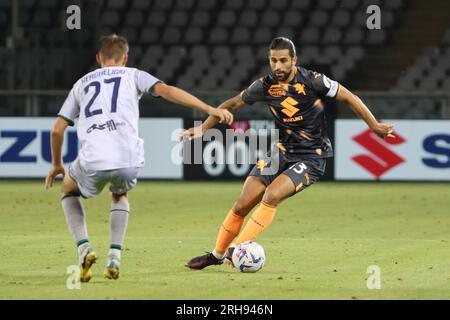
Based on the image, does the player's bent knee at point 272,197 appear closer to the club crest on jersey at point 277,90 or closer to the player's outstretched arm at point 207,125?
the player's outstretched arm at point 207,125

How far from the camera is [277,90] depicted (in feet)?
31.8

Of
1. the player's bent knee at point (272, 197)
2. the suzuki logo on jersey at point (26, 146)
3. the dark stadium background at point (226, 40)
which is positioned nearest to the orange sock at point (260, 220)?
the player's bent knee at point (272, 197)

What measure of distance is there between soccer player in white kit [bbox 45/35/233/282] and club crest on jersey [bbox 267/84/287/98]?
152cm

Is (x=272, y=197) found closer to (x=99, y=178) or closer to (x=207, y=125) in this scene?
(x=207, y=125)

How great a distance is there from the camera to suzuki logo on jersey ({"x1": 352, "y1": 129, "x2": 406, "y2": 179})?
19.9 m

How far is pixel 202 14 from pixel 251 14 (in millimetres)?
1191

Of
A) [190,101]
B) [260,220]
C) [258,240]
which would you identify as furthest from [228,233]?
[258,240]

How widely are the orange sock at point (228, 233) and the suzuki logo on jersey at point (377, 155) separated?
10533 mm

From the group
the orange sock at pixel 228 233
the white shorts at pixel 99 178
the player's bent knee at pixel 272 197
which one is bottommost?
the orange sock at pixel 228 233

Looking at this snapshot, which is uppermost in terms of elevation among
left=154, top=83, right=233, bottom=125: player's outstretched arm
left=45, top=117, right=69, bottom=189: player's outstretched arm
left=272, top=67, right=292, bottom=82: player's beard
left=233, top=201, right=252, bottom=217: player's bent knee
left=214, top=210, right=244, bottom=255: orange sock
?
left=272, top=67, right=292, bottom=82: player's beard

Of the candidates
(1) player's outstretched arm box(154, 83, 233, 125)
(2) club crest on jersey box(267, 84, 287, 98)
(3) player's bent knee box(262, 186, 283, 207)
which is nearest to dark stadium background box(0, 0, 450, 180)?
(2) club crest on jersey box(267, 84, 287, 98)

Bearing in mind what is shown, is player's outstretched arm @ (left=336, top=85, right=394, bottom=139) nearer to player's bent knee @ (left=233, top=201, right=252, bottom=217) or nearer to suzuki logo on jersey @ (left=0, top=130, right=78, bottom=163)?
player's bent knee @ (left=233, top=201, right=252, bottom=217)

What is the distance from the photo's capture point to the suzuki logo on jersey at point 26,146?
19.9 m
